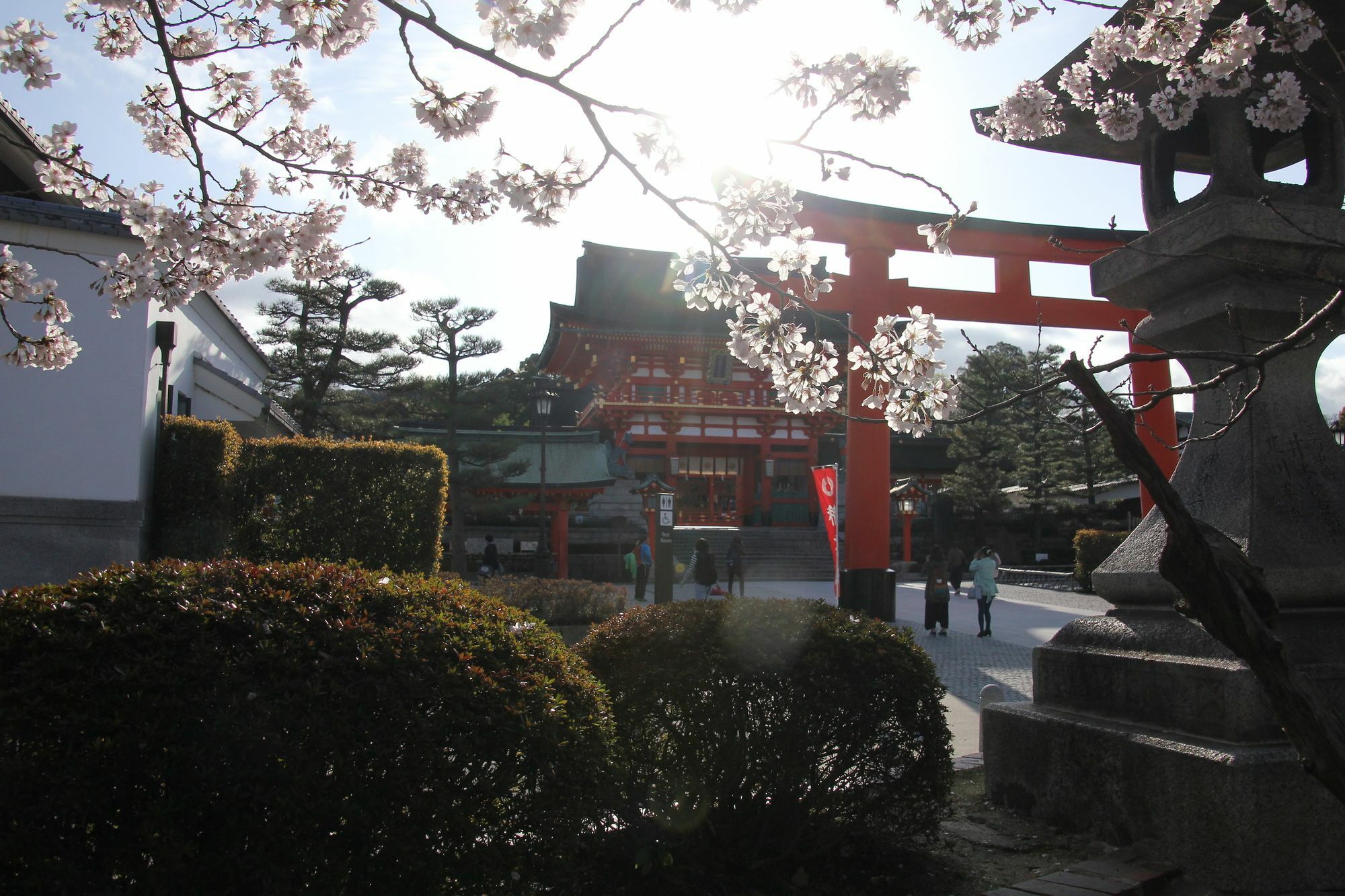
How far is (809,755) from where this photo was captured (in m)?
2.87

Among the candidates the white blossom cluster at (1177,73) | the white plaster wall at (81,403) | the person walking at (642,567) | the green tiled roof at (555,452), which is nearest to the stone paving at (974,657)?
the white blossom cluster at (1177,73)

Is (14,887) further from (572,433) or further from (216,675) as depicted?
(572,433)

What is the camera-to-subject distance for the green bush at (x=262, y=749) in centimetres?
171

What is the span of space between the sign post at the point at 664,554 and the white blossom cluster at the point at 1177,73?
971cm

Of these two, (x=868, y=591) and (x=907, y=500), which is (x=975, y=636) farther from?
(x=907, y=500)

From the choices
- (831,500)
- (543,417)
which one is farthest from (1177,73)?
(543,417)

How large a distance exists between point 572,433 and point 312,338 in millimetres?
9811

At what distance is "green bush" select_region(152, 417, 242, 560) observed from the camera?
10.7 meters

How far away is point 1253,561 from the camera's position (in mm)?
3330

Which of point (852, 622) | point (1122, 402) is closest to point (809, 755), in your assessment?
point (852, 622)

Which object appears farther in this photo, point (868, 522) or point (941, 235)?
point (868, 522)

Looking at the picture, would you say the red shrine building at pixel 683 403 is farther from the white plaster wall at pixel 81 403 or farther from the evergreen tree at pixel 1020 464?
the white plaster wall at pixel 81 403

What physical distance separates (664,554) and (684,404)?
1615 cm

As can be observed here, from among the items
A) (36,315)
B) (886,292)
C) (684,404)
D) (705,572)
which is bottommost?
(705,572)
